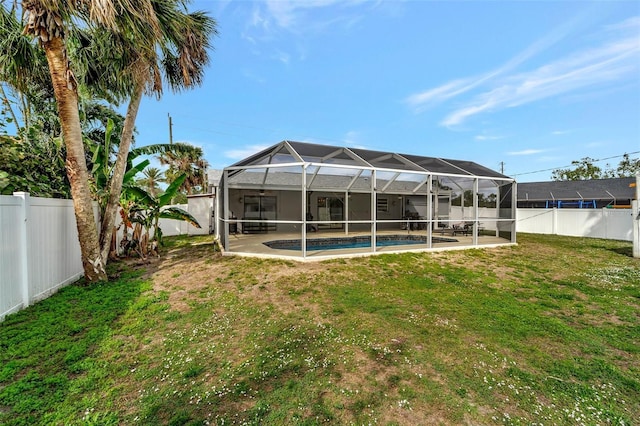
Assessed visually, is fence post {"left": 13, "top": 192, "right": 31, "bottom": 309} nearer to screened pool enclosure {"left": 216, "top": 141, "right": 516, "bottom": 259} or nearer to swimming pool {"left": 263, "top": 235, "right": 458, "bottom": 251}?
screened pool enclosure {"left": 216, "top": 141, "right": 516, "bottom": 259}

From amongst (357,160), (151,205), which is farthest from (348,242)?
(151,205)

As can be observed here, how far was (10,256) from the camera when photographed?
4.11 m

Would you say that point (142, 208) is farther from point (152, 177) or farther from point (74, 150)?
point (152, 177)

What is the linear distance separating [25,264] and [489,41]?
15.9m

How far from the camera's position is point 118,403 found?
2652mm

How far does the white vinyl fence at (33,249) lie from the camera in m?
4.08

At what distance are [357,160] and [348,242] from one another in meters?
5.38

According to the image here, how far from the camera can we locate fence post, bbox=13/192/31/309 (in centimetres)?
439

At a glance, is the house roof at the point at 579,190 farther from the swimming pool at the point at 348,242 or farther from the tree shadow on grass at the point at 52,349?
the tree shadow on grass at the point at 52,349

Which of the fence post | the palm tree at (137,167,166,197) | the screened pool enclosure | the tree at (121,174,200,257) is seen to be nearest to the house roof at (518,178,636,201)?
the screened pool enclosure

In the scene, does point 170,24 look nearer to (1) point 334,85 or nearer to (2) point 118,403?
(2) point 118,403

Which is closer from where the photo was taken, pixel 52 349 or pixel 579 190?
pixel 52 349

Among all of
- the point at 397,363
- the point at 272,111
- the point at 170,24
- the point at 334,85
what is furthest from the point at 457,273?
the point at 272,111

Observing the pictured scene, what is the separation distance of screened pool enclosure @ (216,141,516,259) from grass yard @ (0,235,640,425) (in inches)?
127
